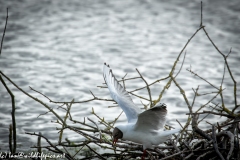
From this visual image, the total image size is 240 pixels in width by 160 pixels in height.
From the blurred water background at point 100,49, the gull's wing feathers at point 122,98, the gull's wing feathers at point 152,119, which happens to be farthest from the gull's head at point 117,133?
the blurred water background at point 100,49

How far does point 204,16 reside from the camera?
45.4ft

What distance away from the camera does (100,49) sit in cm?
1189

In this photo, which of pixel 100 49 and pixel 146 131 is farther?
pixel 100 49

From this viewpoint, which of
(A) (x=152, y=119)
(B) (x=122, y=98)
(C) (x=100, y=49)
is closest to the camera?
(A) (x=152, y=119)

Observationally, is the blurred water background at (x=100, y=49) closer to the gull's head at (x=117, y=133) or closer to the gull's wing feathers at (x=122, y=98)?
the gull's wing feathers at (x=122, y=98)

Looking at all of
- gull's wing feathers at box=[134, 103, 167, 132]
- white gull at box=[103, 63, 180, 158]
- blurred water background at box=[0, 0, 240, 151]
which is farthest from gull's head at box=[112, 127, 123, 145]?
blurred water background at box=[0, 0, 240, 151]

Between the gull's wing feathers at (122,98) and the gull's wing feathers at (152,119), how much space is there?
0.28m

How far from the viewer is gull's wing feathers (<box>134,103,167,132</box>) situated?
4.89m

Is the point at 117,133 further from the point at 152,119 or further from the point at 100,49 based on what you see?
the point at 100,49

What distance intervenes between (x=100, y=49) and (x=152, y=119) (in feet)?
22.8

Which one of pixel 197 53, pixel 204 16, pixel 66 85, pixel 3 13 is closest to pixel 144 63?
pixel 197 53

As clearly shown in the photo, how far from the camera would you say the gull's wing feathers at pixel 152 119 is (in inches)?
192

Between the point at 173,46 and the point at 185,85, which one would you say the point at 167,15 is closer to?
the point at 173,46

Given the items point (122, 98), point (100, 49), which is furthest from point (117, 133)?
point (100, 49)
